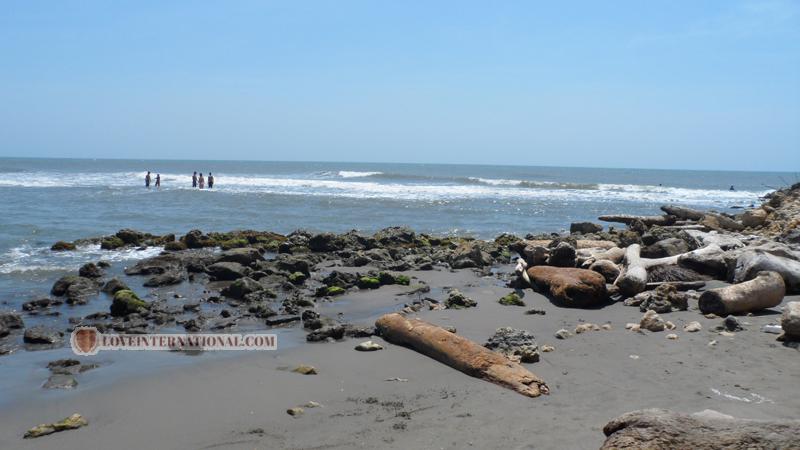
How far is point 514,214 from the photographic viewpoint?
30.4 meters

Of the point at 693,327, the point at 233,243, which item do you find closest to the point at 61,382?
the point at 693,327

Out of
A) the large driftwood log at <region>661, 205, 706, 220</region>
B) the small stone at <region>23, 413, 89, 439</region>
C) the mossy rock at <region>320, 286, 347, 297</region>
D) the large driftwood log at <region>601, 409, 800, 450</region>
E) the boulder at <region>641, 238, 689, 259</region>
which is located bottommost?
the small stone at <region>23, 413, 89, 439</region>

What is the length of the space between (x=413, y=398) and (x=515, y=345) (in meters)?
1.65

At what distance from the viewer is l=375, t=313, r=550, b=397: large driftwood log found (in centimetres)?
599

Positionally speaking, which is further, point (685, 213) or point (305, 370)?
point (685, 213)

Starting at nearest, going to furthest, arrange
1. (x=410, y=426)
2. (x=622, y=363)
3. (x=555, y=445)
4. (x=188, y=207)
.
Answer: (x=555, y=445) < (x=410, y=426) < (x=622, y=363) < (x=188, y=207)

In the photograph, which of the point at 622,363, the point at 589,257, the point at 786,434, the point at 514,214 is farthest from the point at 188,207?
the point at 786,434

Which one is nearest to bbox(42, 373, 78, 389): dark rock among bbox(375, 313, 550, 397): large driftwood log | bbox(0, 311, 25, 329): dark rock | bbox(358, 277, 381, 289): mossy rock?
bbox(0, 311, 25, 329): dark rock

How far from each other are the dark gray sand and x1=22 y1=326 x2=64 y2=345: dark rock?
2.39 metres

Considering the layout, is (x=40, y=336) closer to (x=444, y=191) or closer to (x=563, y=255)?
(x=563, y=255)

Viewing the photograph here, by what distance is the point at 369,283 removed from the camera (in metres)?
12.1

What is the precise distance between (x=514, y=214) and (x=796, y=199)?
12099 mm

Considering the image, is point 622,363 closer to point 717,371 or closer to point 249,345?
point 717,371

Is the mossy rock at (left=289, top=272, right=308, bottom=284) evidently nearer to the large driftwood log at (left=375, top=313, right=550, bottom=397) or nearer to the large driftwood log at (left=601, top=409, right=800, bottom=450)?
the large driftwood log at (left=375, top=313, right=550, bottom=397)
